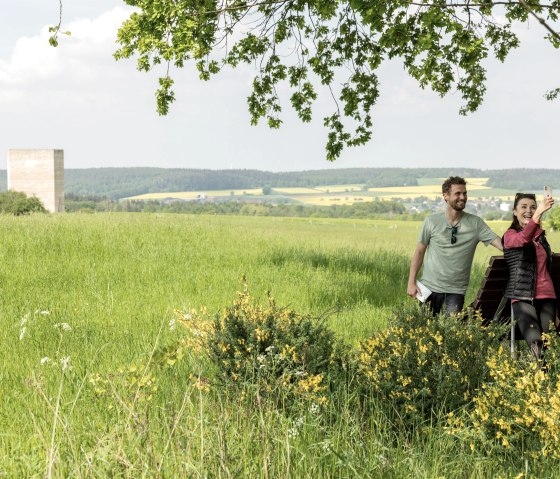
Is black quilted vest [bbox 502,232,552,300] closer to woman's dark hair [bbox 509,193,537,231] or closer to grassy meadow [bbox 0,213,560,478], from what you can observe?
woman's dark hair [bbox 509,193,537,231]

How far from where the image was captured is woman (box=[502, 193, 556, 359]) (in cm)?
716

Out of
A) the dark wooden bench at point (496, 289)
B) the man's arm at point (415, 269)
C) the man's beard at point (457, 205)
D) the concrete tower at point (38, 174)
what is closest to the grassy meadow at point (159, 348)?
the man's arm at point (415, 269)

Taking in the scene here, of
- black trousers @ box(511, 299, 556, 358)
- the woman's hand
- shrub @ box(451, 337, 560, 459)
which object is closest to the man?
black trousers @ box(511, 299, 556, 358)

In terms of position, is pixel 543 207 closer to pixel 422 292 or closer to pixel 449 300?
pixel 449 300

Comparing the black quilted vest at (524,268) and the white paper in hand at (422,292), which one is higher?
the black quilted vest at (524,268)

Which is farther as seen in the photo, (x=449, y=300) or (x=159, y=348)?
(x=449, y=300)

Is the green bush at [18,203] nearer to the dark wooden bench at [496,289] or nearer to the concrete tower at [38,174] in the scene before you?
the concrete tower at [38,174]

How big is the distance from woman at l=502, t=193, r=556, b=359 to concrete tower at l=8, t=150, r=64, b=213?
11886cm

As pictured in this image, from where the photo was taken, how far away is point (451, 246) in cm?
805

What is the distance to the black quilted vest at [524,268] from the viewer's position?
7176 mm

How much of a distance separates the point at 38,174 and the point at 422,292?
395 feet

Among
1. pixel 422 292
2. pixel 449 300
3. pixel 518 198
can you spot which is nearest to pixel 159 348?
pixel 422 292

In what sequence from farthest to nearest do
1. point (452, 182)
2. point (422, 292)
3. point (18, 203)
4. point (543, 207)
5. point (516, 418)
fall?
point (18, 203), point (422, 292), point (452, 182), point (543, 207), point (516, 418)

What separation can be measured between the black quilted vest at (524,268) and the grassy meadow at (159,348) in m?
1.73
